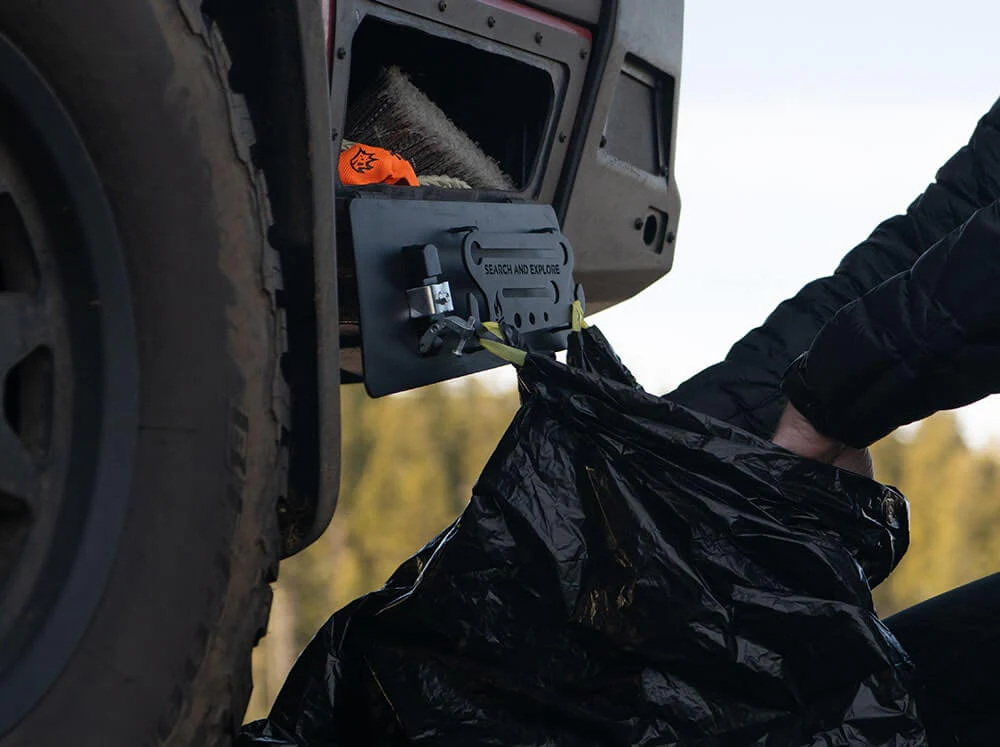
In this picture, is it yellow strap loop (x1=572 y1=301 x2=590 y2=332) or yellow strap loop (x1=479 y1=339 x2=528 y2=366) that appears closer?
yellow strap loop (x1=479 y1=339 x2=528 y2=366)

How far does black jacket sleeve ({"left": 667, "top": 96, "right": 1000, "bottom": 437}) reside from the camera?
6.55 feet

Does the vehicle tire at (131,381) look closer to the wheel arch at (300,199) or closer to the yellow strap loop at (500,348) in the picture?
the wheel arch at (300,199)

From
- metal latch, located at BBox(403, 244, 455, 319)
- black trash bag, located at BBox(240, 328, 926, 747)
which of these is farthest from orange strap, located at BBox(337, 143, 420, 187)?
black trash bag, located at BBox(240, 328, 926, 747)

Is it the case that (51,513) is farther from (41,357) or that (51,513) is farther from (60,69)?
(60,69)

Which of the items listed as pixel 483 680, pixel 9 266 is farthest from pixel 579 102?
pixel 9 266

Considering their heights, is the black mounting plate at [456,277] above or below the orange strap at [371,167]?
below

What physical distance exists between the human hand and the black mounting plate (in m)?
0.39

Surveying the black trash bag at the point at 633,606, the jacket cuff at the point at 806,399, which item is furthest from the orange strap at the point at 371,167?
the jacket cuff at the point at 806,399

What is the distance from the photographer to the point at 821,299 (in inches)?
82.0

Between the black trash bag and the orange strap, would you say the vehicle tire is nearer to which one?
the black trash bag

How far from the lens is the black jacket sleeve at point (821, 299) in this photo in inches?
78.6

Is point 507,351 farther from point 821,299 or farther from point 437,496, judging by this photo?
point 437,496

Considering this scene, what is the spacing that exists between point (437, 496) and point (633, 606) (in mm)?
29768

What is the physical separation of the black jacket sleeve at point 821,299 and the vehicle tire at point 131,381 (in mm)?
953
